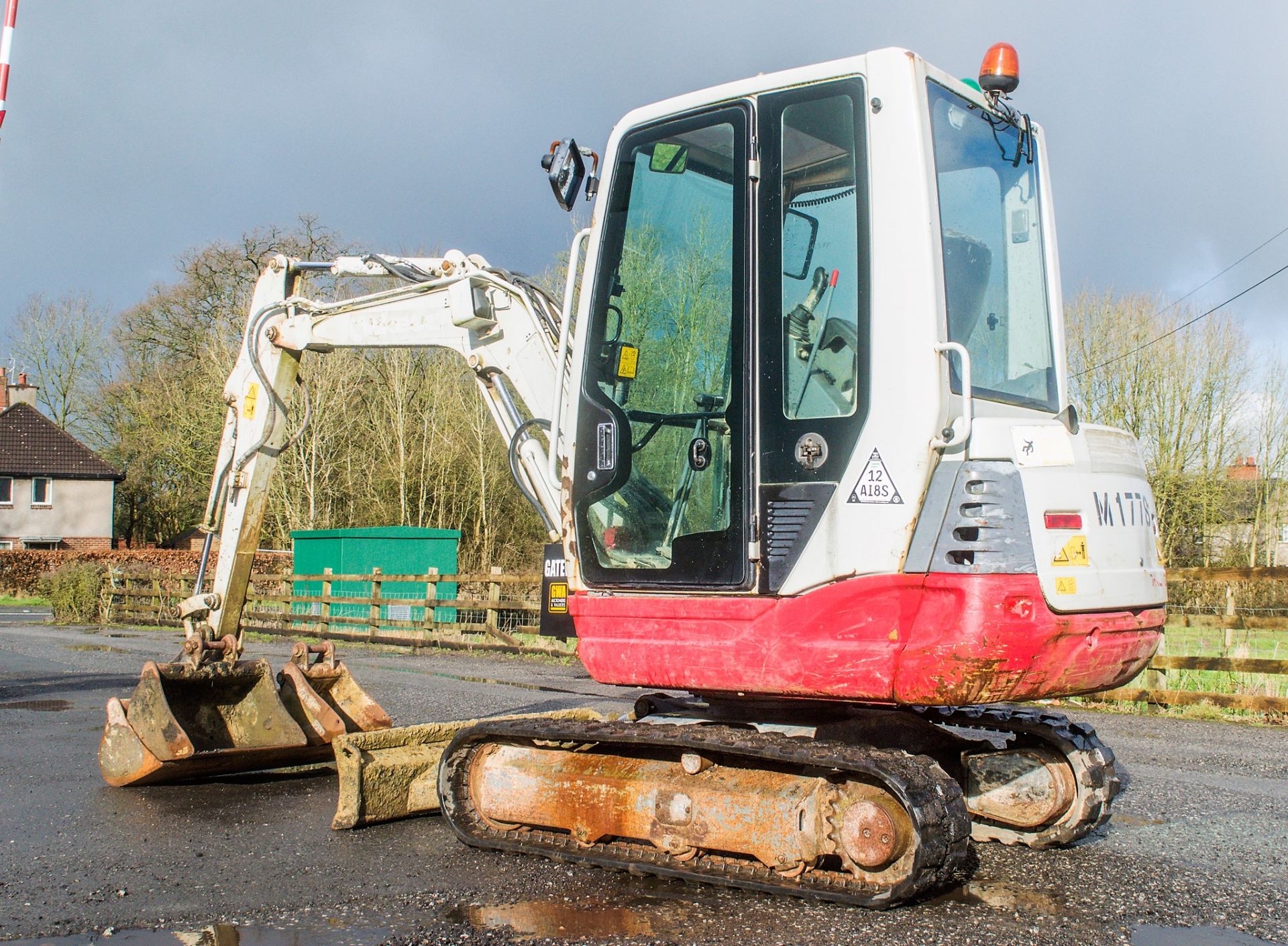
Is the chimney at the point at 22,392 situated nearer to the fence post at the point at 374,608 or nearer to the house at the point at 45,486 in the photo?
the house at the point at 45,486

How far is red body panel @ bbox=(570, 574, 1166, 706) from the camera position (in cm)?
398

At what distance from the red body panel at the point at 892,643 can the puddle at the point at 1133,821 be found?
A: 140 centimetres

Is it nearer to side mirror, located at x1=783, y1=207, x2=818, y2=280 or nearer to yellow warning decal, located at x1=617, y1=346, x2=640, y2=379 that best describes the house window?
yellow warning decal, located at x1=617, y1=346, x2=640, y2=379

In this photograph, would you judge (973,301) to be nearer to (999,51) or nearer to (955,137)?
(955,137)

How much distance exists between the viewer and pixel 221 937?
385 centimetres

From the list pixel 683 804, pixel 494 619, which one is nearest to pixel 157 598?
pixel 494 619

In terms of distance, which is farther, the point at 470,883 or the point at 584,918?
the point at 470,883

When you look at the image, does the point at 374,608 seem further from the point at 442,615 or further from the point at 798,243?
the point at 798,243

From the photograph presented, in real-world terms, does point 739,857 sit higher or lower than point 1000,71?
lower

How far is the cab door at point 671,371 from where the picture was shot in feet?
14.9

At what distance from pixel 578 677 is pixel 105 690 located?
4.79 m

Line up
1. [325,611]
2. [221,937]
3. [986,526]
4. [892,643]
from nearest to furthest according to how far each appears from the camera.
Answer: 1. [221,937]
2. [986,526]
3. [892,643]
4. [325,611]

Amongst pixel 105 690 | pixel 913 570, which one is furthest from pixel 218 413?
pixel 913 570

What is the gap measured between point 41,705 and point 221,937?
7271 millimetres
